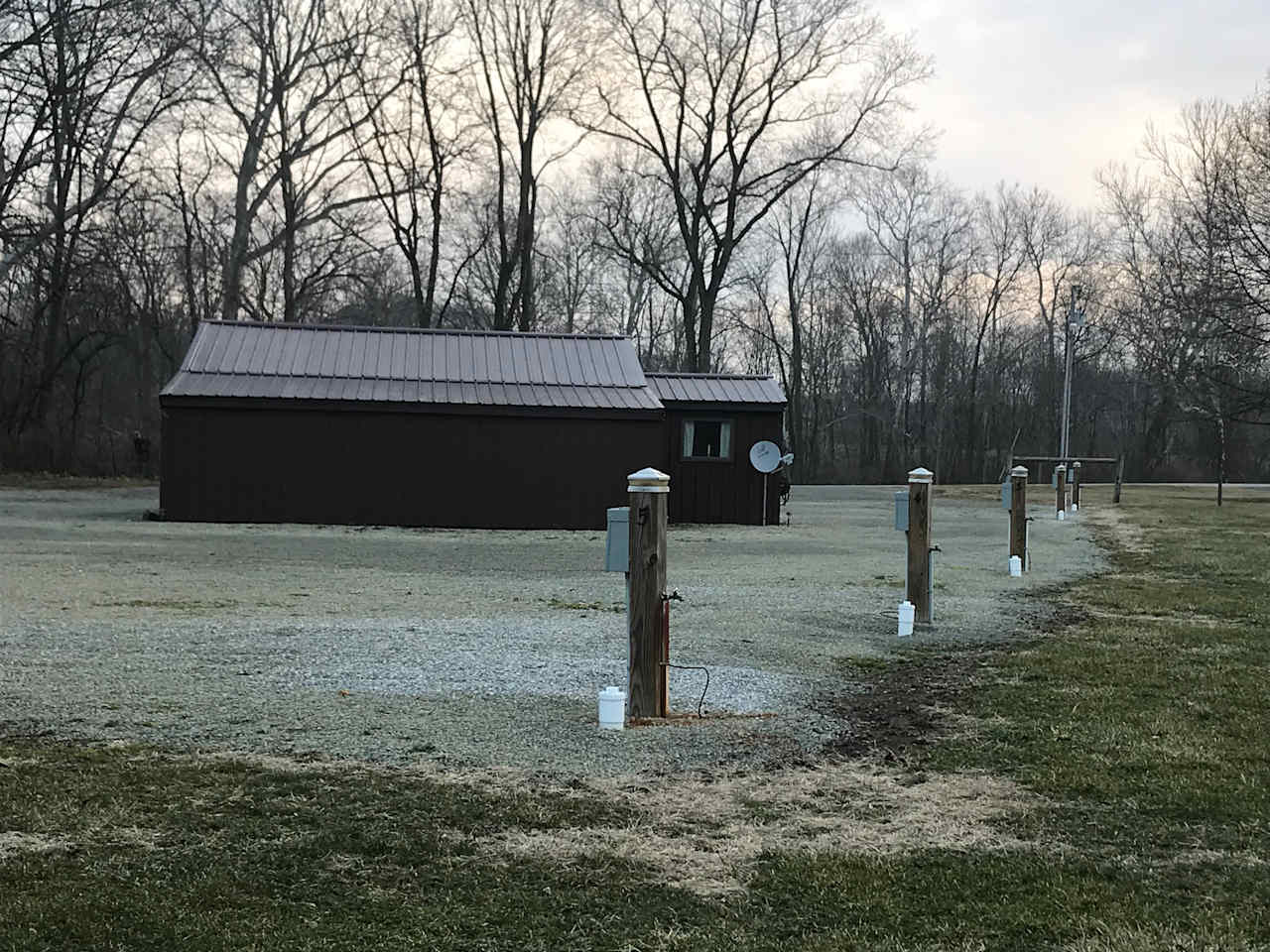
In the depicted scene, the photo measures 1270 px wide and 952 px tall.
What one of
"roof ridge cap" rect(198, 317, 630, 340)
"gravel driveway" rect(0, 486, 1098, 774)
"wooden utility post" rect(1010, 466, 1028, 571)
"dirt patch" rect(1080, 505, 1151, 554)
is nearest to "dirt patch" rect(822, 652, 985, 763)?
"gravel driveway" rect(0, 486, 1098, 774)

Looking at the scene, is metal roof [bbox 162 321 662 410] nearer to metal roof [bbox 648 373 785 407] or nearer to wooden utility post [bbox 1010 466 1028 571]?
metal roof [bbox 648 373 785 407]

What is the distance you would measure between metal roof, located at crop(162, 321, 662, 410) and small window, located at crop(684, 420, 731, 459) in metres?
1.25

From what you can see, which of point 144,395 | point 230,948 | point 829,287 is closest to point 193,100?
point 144,395

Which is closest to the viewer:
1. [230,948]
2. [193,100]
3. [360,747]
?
[230,948]

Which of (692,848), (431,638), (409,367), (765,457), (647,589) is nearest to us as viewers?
(692,848)

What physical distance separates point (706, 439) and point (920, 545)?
13601 mm

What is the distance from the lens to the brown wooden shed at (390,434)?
64.8 ft

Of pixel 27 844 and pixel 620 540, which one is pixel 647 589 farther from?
pixel 27 844

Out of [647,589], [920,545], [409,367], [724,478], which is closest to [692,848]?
[647,589]

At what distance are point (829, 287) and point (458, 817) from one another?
45.3 meters

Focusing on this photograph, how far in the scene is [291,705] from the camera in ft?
19.3

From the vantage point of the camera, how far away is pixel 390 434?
2020 cm

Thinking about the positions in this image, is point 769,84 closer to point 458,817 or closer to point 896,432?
point 896,432

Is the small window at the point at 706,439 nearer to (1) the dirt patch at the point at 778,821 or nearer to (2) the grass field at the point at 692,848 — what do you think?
(2) the grass field at the point at 692,848
